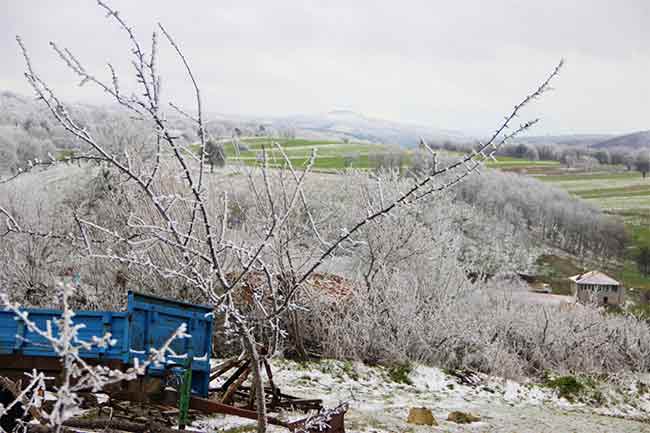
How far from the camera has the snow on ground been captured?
10.8 meters

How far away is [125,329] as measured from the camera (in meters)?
7.44

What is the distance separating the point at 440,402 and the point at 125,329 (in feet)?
25.9

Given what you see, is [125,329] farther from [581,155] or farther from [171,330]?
[581,155]

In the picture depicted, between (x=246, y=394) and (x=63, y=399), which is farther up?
(x=63, y=399)

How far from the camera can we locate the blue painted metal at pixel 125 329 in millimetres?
7348

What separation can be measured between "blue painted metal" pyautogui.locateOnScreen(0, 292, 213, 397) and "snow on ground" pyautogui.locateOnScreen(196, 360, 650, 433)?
68.6 inches

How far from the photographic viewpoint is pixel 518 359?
18.9 m

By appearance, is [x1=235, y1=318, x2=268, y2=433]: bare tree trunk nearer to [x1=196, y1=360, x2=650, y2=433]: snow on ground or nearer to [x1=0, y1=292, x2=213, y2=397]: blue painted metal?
[x1=0, y1=292, x2=213, y2=397]: blue painted metal

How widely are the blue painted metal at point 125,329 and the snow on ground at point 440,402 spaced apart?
1743mm

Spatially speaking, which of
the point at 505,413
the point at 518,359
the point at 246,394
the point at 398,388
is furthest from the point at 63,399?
the point at 518,359

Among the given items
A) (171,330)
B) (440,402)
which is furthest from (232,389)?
(440,402)

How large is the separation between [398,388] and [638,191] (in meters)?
101

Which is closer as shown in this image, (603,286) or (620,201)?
(603,286)

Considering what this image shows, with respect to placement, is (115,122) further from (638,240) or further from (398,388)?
(638,240)
